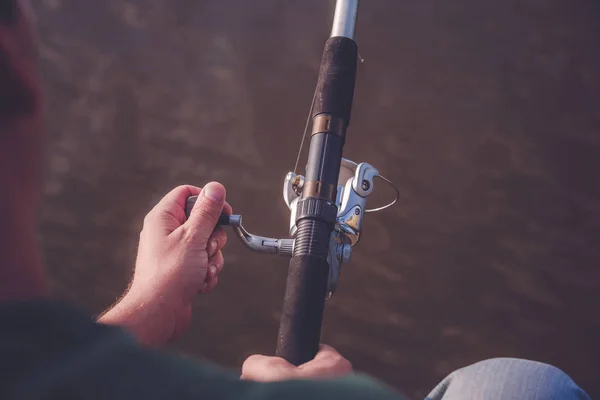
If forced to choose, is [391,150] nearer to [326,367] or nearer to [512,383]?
[512,383]

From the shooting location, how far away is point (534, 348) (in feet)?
8.27

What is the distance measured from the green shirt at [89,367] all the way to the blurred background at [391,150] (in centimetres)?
212

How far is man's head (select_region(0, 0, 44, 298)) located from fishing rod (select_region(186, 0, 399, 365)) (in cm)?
49

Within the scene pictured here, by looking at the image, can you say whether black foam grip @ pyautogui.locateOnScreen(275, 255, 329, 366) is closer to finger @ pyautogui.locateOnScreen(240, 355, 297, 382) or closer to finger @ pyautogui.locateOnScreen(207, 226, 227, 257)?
finger @ pyautogui.locateOnScreen(240, 355, 297, 382)

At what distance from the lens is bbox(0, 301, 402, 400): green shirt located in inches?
15.2

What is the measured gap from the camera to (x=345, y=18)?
108cm

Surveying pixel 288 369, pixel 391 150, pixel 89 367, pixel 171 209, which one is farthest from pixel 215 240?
pixel 391 150

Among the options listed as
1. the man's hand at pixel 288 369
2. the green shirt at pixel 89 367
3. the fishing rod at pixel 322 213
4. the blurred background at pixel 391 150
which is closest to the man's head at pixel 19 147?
the green shirt at pixel 89 367

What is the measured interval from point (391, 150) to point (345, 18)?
146 cm

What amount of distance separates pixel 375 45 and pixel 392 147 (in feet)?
1.47

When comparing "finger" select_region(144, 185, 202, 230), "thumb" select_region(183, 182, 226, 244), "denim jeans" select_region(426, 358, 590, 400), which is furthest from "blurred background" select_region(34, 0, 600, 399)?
"denim jeans" select_region(426, 358, 590, 400)

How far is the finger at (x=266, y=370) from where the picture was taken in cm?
69

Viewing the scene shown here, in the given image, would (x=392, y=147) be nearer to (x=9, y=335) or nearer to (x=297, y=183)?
(x=297, y=183)

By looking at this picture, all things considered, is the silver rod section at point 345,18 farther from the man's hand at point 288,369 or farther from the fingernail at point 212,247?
the man's hand at point 288,369
